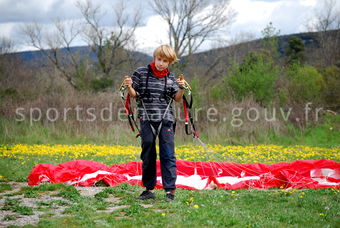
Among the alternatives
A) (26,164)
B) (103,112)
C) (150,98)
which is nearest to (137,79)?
(150,98)

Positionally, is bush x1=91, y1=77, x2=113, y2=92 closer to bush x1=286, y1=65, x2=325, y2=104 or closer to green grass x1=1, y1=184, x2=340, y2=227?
bush x1=286, y1=65, x2=325, y2=104

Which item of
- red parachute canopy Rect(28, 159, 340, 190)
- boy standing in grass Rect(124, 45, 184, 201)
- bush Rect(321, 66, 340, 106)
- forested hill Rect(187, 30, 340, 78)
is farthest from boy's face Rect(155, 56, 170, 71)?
forested hill Rect(187, 30, 340, 78)

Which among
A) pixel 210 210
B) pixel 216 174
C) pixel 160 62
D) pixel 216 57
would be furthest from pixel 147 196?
pixel 216 57

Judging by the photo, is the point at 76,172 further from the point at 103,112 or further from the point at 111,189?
the point at 103,112

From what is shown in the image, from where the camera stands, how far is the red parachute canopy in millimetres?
7344

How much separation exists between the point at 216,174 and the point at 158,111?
113 inches

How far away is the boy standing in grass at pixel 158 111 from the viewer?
5957mm

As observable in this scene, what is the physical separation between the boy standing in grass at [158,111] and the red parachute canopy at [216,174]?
1.38 meters

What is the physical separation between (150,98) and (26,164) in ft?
18.9

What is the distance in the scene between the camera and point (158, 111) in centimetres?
599

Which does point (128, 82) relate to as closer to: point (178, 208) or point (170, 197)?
point (170, 197)

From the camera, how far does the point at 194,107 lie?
19.6m

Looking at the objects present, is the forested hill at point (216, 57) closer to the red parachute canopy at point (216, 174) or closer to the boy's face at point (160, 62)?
the red parachute canopy at point (216, 174)

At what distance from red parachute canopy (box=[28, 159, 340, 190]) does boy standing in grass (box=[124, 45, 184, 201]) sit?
138 centimetres
